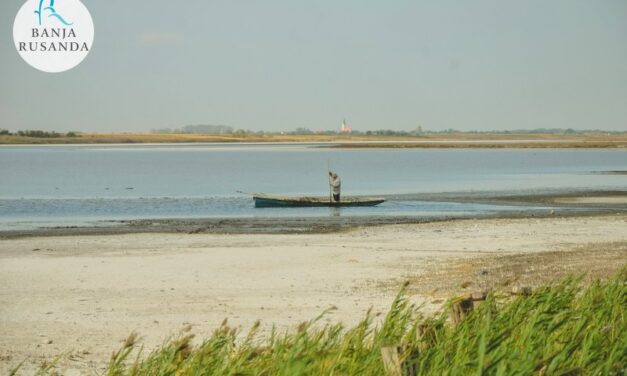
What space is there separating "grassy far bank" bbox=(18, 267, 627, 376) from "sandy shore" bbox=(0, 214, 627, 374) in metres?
1.78

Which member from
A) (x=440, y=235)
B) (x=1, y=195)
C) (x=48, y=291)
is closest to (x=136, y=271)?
(x=48, y=291)

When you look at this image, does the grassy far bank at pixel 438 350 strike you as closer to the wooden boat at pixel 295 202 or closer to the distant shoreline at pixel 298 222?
the distant shoreline at pixel 298 222

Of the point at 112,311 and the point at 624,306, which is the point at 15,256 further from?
the point at 624,306

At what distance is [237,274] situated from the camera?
20906 mm

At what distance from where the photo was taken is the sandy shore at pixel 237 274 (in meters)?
15.3

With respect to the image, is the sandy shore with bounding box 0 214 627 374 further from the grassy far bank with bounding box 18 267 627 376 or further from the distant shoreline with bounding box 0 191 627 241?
the distant shoreline with bounding box 0 191 627 241

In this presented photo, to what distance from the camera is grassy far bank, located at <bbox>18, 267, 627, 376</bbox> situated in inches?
260

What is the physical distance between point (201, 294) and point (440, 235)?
1271cm

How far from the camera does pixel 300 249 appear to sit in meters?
25.8

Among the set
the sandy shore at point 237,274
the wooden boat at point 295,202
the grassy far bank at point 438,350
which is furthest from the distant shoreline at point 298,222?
the grassy far bank at point 438,350

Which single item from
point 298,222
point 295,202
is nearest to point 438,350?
point 298,222

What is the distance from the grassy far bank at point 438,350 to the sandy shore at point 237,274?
1.78 m

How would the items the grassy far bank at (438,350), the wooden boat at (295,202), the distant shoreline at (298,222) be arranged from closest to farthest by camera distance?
1. the grassy far bank at (438,350)
2. the distant shoreline at (298,222)
3. the wooden boat at (295,202)

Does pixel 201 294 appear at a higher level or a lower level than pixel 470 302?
lower
